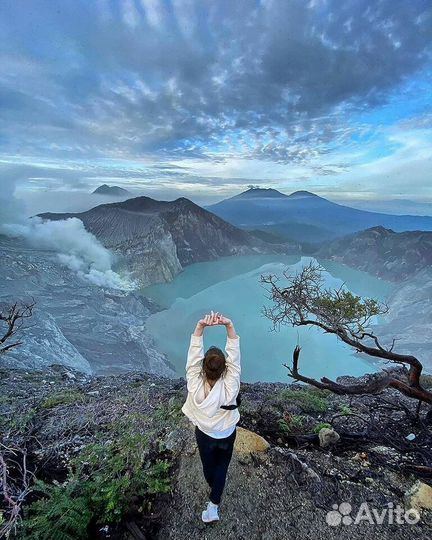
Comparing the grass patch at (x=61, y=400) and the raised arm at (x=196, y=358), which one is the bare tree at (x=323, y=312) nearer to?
the raised arm at (x=196, y=358)

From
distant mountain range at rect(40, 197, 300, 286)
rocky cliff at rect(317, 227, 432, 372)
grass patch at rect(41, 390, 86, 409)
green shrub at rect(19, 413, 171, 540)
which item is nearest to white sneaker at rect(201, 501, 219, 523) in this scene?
green shrub at rect(19, 413, 171, 540)

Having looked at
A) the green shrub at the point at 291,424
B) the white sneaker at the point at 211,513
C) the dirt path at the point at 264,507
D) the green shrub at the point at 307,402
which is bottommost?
the green shrub at the point at 307,402

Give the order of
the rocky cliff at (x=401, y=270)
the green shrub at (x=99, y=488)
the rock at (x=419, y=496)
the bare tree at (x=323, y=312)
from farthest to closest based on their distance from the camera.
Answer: the rocky cliff at (x=401, y=270) < the bare tree at (x=323, y=312) < the rock at (x=419, y=496) < the green shrub at (x=99, y=488)

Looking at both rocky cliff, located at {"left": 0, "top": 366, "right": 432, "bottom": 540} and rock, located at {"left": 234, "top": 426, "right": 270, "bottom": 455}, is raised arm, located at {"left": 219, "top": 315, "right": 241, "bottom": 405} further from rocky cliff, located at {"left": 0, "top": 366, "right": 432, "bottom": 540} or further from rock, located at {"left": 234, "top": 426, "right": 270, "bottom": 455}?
rock, located at {"left": 234, "top": 426, "right": 270, "bottom": 455}

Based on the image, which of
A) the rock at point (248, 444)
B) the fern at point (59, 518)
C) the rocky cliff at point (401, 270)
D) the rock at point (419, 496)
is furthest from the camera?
the rocky cliff at point (401, 270)

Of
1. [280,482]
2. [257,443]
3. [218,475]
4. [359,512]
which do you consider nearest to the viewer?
[218,475]

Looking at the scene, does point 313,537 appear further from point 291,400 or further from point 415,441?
point 291,400

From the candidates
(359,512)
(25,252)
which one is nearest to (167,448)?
(359,512)

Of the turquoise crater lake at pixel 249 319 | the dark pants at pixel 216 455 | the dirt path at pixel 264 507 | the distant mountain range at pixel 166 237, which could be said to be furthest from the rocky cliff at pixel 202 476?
the distant mountain range at pixel 166 237
